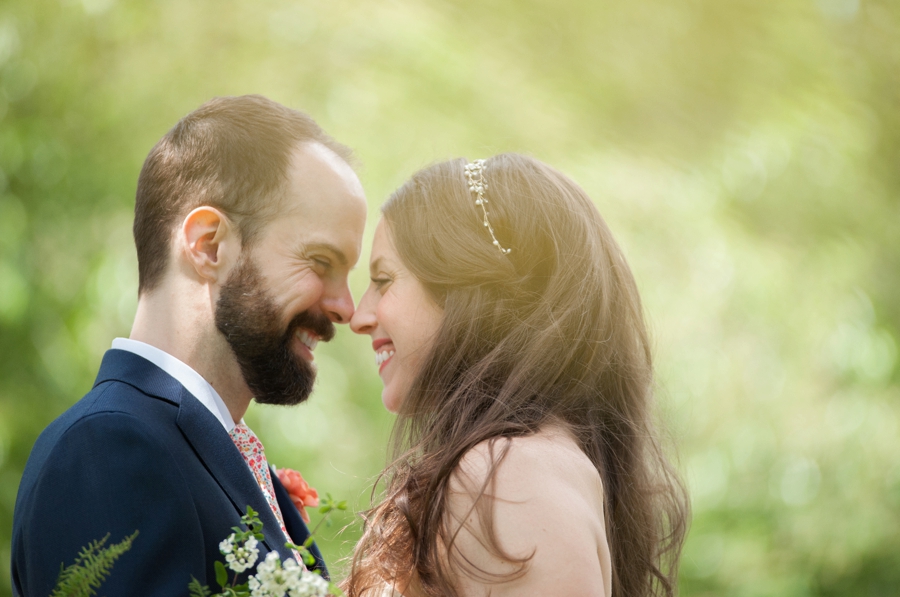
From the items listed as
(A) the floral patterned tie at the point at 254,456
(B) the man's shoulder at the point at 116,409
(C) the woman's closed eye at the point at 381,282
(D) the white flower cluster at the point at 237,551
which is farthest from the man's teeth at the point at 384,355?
(D) the white flower cluster at the point at 237,551

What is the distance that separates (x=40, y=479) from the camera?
200 cm

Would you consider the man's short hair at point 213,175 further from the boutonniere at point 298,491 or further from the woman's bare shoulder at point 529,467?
the woman's bare shoulder at point 529,467

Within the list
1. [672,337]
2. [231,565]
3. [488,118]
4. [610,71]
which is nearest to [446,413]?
[231,565]

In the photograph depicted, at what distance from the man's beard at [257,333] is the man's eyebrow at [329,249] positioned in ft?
0.62

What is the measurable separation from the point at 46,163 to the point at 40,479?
3.38m

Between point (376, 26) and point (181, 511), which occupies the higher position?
point (376, 26)

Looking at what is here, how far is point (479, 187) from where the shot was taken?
2.57 m

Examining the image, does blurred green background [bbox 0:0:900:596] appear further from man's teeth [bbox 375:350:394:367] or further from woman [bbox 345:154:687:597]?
woman [bbox 345:154:687:597]

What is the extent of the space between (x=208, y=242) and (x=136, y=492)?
0.86 meters

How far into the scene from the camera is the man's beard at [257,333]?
2.54 m

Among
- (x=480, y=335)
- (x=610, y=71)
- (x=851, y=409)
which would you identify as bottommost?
(x=851, y=409)

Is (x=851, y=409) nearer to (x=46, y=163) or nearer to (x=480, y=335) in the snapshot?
(x=480, y=335)

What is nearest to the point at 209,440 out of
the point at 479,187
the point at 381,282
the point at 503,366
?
the point at 381,282

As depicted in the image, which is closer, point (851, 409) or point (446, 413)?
point (446, 413)
